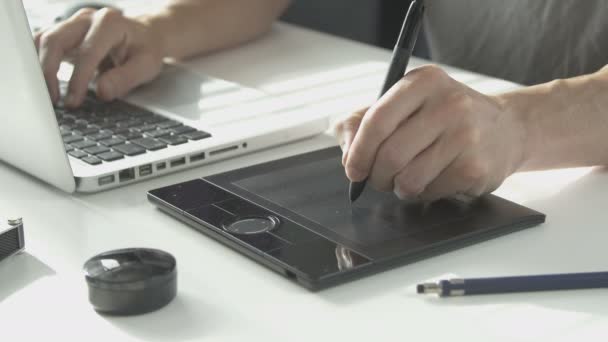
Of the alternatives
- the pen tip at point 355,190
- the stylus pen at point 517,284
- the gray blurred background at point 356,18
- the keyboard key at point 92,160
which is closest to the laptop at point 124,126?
the keyboard key at point 92,160

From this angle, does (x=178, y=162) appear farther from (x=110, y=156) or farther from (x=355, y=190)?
(x=355, y=190)

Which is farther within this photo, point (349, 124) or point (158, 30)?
point (158, 30)

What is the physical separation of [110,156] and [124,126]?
0.38 feet

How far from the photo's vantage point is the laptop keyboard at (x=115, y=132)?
979mm

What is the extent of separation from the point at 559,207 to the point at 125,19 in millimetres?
726

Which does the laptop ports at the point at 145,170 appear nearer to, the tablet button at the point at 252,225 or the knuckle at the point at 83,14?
the tablet button at the point at 252,225

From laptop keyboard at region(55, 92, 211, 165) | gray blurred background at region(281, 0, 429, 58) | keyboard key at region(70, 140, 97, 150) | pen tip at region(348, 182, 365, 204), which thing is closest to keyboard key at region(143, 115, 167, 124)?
laptop keyboard at region(55, 92, 211, 165)

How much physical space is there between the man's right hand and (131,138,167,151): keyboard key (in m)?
0.20

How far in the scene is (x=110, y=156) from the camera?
965 mm

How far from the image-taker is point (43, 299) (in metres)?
0.72

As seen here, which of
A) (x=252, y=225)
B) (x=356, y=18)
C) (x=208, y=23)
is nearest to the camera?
(x=252, y=225)

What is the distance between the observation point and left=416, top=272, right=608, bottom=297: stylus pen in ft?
2.36

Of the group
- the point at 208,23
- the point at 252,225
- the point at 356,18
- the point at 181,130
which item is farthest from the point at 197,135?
the point at 356,18

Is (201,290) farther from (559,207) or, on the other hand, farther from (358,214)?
(559,207)
